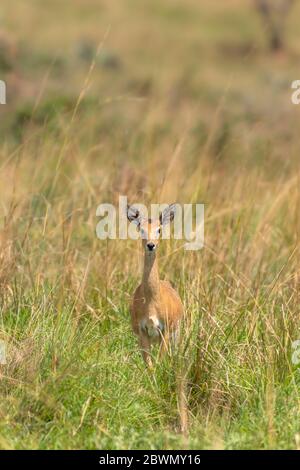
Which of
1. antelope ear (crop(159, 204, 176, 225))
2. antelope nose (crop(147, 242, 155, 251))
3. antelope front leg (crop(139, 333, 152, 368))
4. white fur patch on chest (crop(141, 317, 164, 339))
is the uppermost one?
antelope ear (crop(159, 204, 176, 225))

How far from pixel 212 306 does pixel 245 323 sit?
212 mm

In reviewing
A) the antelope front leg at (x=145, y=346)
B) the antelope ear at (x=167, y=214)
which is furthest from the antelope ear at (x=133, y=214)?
the antelope front leg at (x=145, y=346)

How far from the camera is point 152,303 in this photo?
548 centimetres

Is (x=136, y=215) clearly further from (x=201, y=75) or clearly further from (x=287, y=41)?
(x=287, y=41)

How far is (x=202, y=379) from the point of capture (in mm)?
4898

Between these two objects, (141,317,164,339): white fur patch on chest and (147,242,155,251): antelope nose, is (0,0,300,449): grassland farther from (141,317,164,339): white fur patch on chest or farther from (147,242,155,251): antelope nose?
(147,242,155,251): antelope nose

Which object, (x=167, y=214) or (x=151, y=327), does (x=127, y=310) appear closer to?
(x=151, y=327)

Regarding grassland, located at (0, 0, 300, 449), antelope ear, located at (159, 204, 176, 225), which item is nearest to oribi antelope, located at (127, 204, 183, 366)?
antelope ear, located at (159, 204, 176, 225)

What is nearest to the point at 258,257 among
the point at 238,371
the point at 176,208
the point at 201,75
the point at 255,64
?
the point at 176,208

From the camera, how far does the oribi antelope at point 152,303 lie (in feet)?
17.7

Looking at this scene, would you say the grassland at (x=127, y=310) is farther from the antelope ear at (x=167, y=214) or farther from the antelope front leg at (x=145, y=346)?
the antelope ear at (x=167, y=214)

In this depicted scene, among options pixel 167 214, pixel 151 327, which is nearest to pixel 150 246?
pixel 167 214

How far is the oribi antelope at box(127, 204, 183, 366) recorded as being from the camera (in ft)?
17.7

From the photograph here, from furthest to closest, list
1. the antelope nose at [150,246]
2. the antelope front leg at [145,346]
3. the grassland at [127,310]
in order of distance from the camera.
A: the antelope nose at [150,246] → the antelope front leg at [145,346] → the grassland at [127,310]
